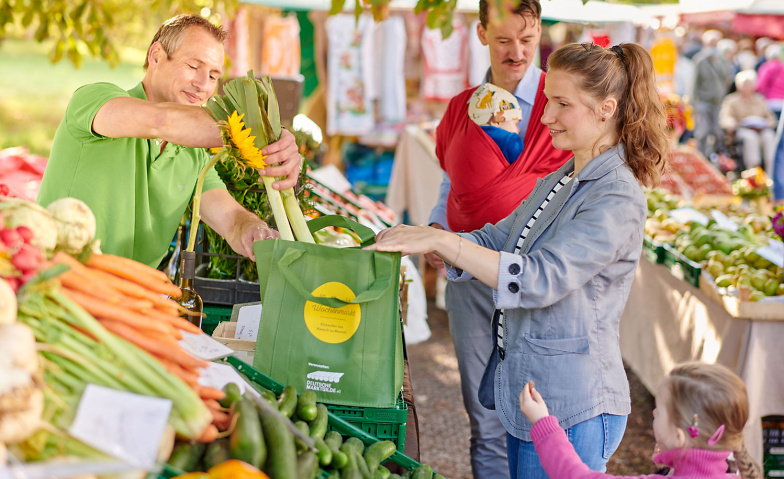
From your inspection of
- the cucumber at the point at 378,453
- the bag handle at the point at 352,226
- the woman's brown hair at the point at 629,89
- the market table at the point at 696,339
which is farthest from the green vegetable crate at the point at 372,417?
the market table at the point at 696,339

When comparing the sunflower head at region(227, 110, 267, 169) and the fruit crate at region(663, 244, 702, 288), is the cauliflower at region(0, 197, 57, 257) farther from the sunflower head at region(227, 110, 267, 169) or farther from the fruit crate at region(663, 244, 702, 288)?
the fruit crate at region(663, 244, 702, 288)

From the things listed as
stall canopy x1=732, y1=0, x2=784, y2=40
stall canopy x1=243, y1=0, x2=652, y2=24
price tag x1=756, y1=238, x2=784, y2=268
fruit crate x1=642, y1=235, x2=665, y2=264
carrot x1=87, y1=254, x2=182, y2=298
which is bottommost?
carrot x1=87, y1=254, x2=182, y2=298

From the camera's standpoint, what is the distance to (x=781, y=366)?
309 centimetres

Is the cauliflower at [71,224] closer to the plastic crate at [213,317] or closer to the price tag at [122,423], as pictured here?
the price tag at [122,423]

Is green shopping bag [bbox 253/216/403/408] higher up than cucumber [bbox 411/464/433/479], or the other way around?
green shopping bag [bbox 253/216/403/408]

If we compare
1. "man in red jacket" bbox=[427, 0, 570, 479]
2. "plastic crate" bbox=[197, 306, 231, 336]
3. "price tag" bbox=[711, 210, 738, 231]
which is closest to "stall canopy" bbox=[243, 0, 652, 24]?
"price tag" bbox=[711, 210, 738, 231]

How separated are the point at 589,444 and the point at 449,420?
249cm

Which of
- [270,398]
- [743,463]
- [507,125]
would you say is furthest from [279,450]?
[507,125]

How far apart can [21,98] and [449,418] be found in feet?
45.8

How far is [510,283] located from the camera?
5.78ft

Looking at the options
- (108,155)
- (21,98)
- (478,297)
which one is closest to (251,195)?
(108,155)

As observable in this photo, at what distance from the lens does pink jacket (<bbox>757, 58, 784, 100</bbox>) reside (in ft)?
39.1

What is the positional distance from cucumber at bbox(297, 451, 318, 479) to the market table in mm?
2331

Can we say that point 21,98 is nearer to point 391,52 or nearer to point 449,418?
point 391,52
